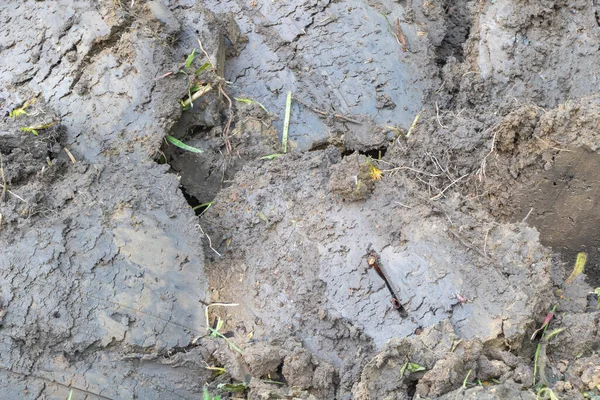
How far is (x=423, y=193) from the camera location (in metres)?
2.86

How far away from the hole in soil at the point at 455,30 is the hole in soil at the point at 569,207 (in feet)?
4.08

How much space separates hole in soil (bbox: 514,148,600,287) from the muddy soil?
11 mm

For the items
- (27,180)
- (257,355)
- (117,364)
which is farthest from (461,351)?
(27,180)

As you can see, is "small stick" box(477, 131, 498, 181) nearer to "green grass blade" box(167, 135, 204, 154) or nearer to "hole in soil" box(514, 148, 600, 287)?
"hole in soil" box(514, 148, 600, 287)

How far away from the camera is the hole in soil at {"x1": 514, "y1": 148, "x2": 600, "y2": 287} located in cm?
273

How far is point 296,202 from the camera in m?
2.94

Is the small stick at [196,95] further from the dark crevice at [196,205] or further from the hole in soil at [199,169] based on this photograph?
the dark crevice at [196,205]

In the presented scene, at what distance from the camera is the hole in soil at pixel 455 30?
385 cm

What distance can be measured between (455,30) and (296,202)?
5.88 feet

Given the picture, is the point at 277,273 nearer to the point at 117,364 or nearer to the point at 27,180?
the point at 117,364

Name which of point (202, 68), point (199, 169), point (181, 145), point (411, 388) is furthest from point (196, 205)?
point (411, 388)

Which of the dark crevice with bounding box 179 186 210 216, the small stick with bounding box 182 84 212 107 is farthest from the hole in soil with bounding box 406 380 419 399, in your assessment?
the small stick with bounding box 182 84 212 107

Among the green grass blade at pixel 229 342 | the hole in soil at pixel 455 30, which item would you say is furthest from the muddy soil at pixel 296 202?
the hole in soil at pixel 455 30

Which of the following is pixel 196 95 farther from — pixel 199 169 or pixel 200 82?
pixel 199 169
